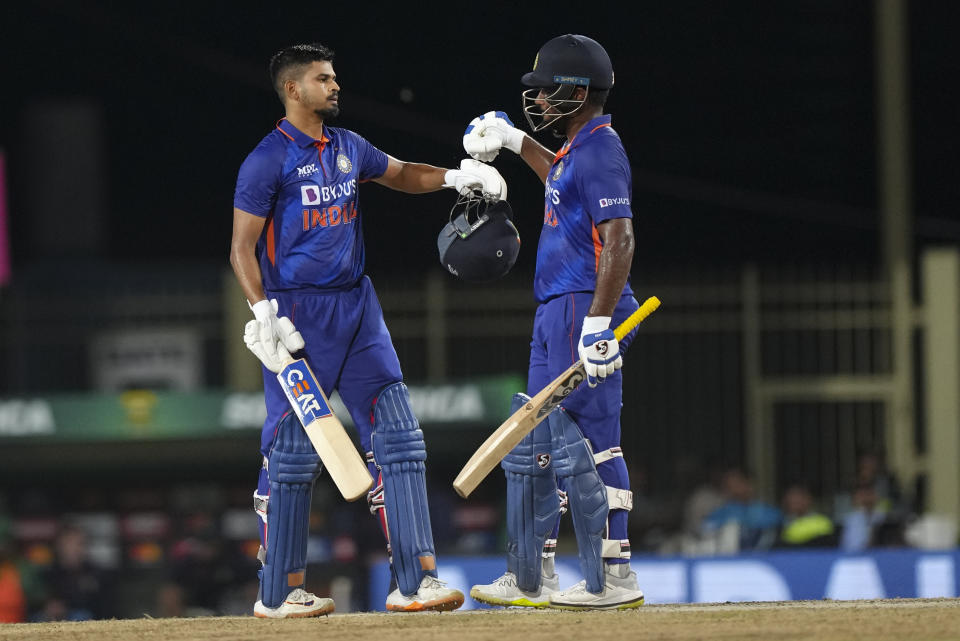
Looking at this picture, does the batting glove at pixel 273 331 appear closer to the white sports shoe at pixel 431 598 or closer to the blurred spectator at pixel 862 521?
the white sports shoe at pixel 431 598

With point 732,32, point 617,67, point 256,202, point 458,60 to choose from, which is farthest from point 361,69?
point 256,202

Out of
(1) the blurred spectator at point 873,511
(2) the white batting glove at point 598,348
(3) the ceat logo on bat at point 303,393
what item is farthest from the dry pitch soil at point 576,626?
(1) the blurred spectator at point 873,511

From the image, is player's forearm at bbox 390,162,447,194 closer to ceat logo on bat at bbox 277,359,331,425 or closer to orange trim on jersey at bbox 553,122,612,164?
orange trim on jersey at bbox 553,122,612,164

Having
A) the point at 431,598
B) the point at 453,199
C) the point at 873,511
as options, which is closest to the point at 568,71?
the point at 431,598

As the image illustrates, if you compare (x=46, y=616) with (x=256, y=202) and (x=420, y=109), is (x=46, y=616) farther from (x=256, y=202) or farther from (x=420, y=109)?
(x=420, y=109)

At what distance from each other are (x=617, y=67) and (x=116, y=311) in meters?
6.80

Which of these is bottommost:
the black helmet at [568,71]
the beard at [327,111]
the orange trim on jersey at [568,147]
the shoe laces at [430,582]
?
the shoe laces at [430,582]

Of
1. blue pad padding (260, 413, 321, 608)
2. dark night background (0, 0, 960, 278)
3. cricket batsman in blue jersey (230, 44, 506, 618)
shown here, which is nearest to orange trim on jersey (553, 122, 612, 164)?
cricket batsman in blue jersey (230, 44, 506, 618)

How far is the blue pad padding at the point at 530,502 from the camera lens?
22.2 ft

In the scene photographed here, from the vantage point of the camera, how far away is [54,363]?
1452cm

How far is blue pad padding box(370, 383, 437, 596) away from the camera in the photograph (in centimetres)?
659

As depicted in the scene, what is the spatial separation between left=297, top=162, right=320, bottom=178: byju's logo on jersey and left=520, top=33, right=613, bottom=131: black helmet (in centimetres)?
93

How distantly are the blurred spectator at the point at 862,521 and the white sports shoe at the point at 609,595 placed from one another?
4953mm

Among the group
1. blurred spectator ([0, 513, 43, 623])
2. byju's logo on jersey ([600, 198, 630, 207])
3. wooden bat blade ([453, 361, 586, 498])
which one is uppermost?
byju's logo on jersey ([600, 198, 630, 207])
